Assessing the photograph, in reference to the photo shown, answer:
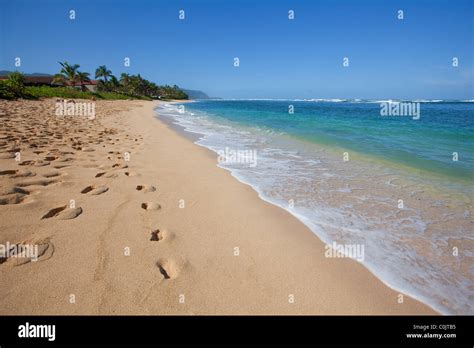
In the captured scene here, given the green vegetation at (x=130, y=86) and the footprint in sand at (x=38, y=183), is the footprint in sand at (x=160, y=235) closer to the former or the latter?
the footprint in sand at (x=38, y=183)

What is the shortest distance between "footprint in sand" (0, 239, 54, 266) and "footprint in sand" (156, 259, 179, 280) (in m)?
1.10

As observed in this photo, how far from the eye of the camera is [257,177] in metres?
5.88

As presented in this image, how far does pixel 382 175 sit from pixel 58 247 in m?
6.89

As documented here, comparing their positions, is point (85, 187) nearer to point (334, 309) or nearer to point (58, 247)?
point (58, 247)

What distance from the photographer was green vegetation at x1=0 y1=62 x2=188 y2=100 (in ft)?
83.7

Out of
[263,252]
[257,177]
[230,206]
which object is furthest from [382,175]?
[263,252]

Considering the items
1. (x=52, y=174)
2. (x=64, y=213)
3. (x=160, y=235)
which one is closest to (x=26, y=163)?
(x=52, y=174)

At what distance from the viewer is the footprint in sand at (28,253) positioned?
2293mm

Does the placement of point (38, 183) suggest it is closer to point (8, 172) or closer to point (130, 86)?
point (8, 172)

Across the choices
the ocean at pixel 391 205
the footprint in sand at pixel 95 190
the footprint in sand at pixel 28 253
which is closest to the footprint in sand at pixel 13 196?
the footprint in sand at pixel 95 190
